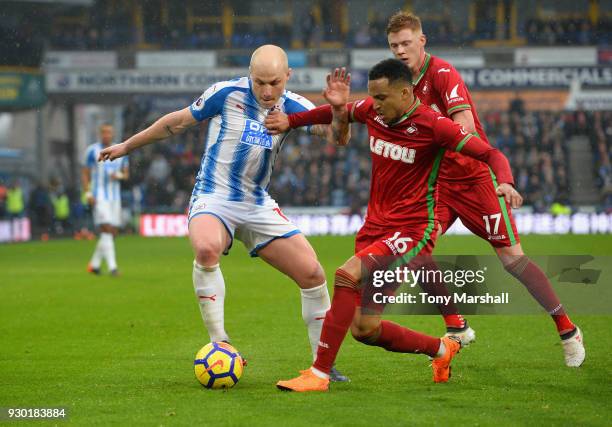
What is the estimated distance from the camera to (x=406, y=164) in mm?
5980

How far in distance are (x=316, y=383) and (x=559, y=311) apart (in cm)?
200

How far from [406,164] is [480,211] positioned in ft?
4.91

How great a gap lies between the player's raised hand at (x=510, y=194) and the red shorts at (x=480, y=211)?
1.87 m

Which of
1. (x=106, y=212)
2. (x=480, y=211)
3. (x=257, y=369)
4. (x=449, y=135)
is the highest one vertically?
(x=449, y=135)

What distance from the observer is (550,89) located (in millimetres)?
32031

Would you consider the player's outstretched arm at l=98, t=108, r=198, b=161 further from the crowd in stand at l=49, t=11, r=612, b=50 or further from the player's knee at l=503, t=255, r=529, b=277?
the crowd in stand at l=49, t=11, r=612, b=50

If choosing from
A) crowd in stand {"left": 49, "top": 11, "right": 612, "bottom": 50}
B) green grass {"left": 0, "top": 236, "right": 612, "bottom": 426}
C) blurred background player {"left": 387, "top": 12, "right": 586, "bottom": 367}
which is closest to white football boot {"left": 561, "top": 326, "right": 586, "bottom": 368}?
blurred background player {"left": 387, "top": 12, "right": 586, "bottom": 367}

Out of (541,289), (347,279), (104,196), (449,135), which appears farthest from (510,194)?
(104,196)

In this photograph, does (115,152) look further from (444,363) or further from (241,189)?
(444,363)

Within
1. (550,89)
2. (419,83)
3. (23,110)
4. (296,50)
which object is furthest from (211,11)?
(419,83)

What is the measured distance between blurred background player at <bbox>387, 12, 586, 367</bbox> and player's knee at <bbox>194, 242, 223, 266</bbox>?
5.66 ft

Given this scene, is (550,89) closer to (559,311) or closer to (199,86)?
(199,86)

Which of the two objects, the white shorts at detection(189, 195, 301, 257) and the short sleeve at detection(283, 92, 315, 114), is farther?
the short sleeve at detection(283, 92, 315, 114)

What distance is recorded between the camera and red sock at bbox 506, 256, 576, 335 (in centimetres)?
693
